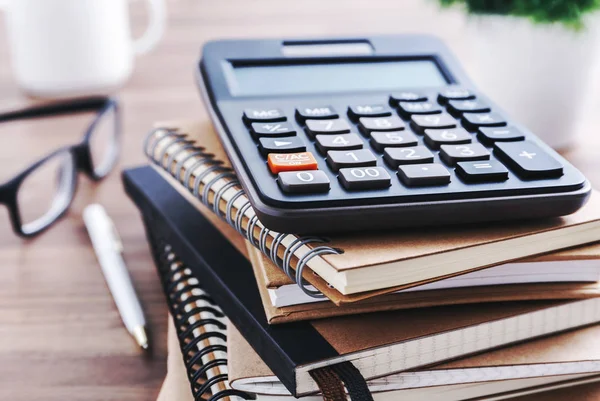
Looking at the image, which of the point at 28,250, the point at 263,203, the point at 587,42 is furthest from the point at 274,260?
the point at 587,42

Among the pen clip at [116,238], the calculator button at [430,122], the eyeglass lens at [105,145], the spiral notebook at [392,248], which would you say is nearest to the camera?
the spiral notebook at [392,248]

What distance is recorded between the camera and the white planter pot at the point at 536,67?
1.86ft

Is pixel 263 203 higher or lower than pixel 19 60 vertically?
higher

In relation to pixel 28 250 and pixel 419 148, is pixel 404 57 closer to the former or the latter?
pixel 419 148

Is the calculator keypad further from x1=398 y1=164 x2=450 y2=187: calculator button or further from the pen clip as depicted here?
the pen clip

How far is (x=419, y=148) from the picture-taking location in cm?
37

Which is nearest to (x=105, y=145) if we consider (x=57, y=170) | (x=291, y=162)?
(x=57, y=170)

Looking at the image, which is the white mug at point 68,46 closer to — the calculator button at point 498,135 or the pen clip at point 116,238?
the pen clip at point 116,238

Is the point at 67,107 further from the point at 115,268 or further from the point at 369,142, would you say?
the point at 369,142

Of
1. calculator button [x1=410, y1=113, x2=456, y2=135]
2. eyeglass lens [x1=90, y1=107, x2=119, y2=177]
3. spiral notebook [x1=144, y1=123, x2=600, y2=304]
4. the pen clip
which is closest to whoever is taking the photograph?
spiral notebook [x1=144, y1=123, x2=600, y2=304]

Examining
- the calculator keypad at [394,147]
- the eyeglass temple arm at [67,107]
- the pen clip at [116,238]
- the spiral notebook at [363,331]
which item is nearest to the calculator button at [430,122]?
the calculator keypad at [394,147]

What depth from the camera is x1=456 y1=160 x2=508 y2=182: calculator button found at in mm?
341

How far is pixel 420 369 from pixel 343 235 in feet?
0.24

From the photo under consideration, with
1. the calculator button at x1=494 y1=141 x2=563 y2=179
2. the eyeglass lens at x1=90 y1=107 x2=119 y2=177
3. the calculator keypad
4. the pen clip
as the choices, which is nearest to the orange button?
the calculator keypad
